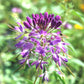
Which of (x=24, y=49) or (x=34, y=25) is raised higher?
(x=34, y=25)

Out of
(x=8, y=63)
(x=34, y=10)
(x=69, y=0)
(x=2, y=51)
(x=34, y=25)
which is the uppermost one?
(x=69, y=0)

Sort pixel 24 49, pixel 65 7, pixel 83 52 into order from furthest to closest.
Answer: pixel 83 52
pixel 65 7
pixel 24 49

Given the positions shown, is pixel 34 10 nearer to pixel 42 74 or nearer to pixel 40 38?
pixel 40 38

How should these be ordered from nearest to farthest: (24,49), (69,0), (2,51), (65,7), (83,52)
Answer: (24,49) → (65,7) → (69,0) → (2,51) → (83,52)

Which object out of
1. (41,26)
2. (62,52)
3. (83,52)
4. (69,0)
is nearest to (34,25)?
(41,26)

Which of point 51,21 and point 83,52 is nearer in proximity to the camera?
point 51,21

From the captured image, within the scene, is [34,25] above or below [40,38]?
above

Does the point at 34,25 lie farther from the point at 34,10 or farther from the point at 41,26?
the point at 34,10

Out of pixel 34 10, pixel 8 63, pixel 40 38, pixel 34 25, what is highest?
pixel 34 10

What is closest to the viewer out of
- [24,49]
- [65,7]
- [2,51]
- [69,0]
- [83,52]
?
[24,49]

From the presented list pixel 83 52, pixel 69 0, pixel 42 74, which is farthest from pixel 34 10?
pixel 83 52
